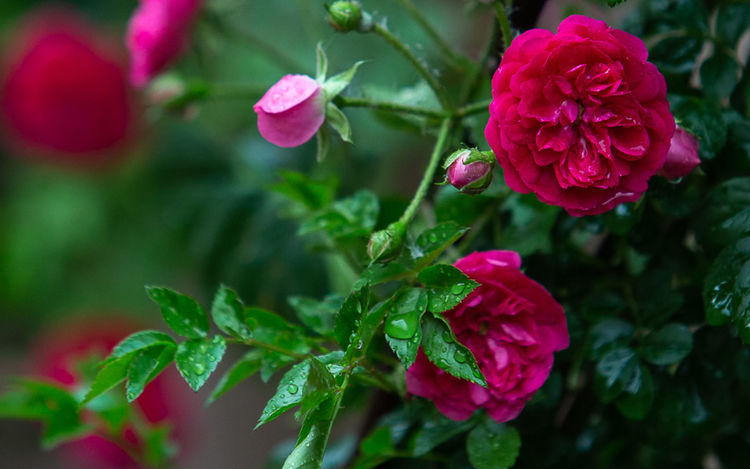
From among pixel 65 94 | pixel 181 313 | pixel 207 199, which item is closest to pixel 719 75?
pixel 181 313

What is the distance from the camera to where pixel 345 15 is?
374 millimetres

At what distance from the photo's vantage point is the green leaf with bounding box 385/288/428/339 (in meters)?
0.31

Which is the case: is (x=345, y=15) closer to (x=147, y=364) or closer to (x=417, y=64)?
(x=417, y=64)

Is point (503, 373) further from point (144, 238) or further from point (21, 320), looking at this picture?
point (21, 320)

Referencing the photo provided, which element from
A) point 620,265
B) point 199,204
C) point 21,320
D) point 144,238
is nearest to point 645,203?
point 620,265

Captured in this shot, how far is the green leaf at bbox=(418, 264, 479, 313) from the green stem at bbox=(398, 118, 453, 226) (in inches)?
1.1

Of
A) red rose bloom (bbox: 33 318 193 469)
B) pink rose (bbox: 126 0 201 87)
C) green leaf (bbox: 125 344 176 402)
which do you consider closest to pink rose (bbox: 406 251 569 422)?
green leaf (bbox: 125 344 176 402)

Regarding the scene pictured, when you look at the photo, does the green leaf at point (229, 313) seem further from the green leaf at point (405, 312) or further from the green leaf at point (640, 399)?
the green leaf at point (640, 399)

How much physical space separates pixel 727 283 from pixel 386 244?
0.49 ft

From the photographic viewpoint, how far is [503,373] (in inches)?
12.9

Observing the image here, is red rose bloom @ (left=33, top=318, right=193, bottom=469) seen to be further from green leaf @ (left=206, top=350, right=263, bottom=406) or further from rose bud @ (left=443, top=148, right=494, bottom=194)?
rose bud @ (left=443, top=148, right=494, bottom=194)

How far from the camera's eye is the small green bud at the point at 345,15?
38 centimetres

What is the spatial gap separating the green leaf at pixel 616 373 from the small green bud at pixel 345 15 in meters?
0.21

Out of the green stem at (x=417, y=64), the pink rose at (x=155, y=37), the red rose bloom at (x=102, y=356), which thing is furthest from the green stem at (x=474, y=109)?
the red rose bloom at (x=102, y=356)
